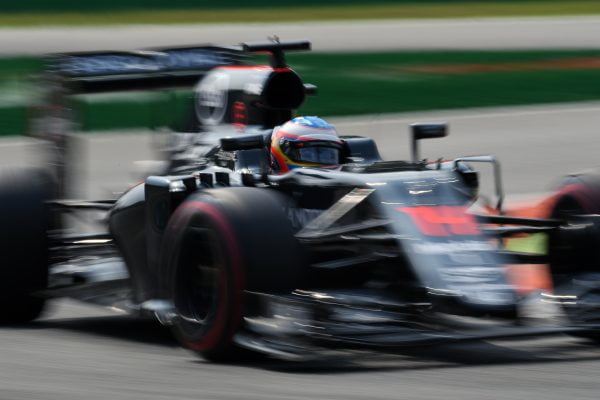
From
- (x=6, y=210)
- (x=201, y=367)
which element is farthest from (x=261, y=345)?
(x=6, y=210)

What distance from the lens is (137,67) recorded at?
987 cm

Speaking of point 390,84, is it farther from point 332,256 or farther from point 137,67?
point 332,256

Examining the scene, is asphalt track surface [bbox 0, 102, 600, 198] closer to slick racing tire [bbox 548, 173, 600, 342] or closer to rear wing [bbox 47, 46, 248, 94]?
rear wing [bbox 47, 46, 248, 94]

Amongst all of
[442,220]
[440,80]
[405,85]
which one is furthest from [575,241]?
[440,80]

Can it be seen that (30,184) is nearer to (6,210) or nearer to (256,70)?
(6,210)

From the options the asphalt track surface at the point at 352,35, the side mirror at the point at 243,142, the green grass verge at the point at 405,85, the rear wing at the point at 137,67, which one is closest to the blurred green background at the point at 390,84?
the green grass verge at the point at 405,85

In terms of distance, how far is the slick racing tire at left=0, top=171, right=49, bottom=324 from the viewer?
920 cm

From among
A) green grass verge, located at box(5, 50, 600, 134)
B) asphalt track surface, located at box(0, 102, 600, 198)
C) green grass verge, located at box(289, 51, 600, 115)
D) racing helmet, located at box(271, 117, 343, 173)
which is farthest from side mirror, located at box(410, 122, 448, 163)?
green grass verge, located at box(289, 51, 600, 115)

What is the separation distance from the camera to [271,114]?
928 cm

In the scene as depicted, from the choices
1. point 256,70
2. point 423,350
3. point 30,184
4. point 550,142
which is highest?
point 256,70

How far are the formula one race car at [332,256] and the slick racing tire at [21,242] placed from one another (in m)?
0.33

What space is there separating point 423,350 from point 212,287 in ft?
3.92

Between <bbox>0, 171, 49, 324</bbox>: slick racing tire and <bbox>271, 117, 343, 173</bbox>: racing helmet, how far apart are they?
1.85m

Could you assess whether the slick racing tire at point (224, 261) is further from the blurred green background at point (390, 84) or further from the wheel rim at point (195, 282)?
the blurred green background at point (390, 84)
